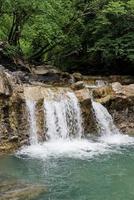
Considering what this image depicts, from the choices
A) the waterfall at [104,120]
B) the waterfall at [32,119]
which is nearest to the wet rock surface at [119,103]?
the waterfall at [104,120]

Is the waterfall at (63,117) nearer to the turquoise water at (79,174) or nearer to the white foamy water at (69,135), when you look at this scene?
the white foamy water at (69,135)

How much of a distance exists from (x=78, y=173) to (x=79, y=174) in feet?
0.34

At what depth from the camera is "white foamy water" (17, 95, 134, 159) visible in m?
13.5

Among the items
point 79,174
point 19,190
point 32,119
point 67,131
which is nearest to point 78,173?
point 79,174

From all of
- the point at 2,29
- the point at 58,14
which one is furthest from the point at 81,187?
the point at 2,29

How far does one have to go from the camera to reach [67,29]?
23047 millimetres

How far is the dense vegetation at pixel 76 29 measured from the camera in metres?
20.5

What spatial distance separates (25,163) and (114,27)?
1216cm

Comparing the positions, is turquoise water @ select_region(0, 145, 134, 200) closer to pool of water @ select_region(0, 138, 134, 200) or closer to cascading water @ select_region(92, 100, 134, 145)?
pool of water @ select_region(0, 138, 134, 200)

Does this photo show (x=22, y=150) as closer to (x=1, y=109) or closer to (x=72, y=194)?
(x=1, y=109)

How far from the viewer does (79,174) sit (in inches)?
440

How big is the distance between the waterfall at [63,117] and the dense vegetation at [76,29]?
17.0ft

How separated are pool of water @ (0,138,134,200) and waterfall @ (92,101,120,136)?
2575 mm

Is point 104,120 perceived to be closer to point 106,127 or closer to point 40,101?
point 106,127
